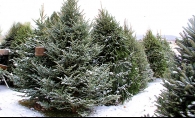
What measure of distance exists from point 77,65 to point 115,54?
1205 millimetres

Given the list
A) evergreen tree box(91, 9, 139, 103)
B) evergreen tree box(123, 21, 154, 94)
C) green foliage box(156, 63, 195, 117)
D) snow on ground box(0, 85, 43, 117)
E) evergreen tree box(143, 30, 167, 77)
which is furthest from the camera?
evergreen tree box(143, 30, 167, 77)

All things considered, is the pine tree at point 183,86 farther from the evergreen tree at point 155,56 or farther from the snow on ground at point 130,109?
the evergreen tree at point 155,56

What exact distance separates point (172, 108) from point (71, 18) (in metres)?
3.13

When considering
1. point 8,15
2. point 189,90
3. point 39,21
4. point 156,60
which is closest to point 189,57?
point 189,90

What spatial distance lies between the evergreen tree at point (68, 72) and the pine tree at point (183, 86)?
132cm

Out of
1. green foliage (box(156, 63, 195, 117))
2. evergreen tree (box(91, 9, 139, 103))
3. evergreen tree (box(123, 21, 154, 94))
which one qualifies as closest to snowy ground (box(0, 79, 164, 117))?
evergreen tree (box(91, 9, 139, 103))

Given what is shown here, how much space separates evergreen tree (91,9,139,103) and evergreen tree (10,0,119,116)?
383 millimetres

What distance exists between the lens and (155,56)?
8.49 m

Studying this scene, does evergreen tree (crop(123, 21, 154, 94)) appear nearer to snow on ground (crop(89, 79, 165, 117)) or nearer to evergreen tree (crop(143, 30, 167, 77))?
snow on ground (crop(89, 79, 165, 117))

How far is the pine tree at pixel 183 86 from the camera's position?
2.76 metres

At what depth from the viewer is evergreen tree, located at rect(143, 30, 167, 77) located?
841cm

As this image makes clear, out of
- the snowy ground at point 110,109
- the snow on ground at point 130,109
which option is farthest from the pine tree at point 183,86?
the snow on ground at point 130,109

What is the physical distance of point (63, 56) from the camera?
3.88 metres

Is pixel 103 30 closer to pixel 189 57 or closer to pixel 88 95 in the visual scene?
pixel 88 95
